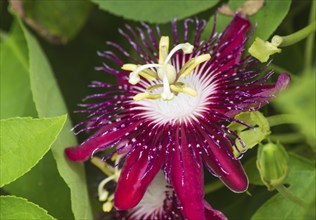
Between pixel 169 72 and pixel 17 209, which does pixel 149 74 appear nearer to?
pixel 169 72

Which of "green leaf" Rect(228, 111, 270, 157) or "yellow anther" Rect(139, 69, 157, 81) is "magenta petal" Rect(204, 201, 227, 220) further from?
"yellow anther" Rect(139, 69, 157, 81)

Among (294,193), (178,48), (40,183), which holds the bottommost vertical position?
(294,193)

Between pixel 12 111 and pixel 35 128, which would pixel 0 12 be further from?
pixel 35 128

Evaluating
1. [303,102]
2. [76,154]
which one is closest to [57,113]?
[76,154]

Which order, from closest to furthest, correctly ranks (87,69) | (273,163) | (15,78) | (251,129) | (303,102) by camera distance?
1. (303,102)
2. (273,163)
3. (251,129)
4. (15,78)
5. (87,69)

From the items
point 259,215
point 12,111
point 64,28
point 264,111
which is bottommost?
point 259,215

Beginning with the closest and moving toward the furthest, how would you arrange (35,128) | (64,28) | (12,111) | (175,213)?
1. (35,128)
2. (175,213)
3. (12,111)
4. (64,28)

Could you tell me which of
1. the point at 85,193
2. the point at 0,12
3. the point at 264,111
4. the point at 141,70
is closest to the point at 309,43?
the point at 264,111

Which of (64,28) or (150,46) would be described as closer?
(150,46)
